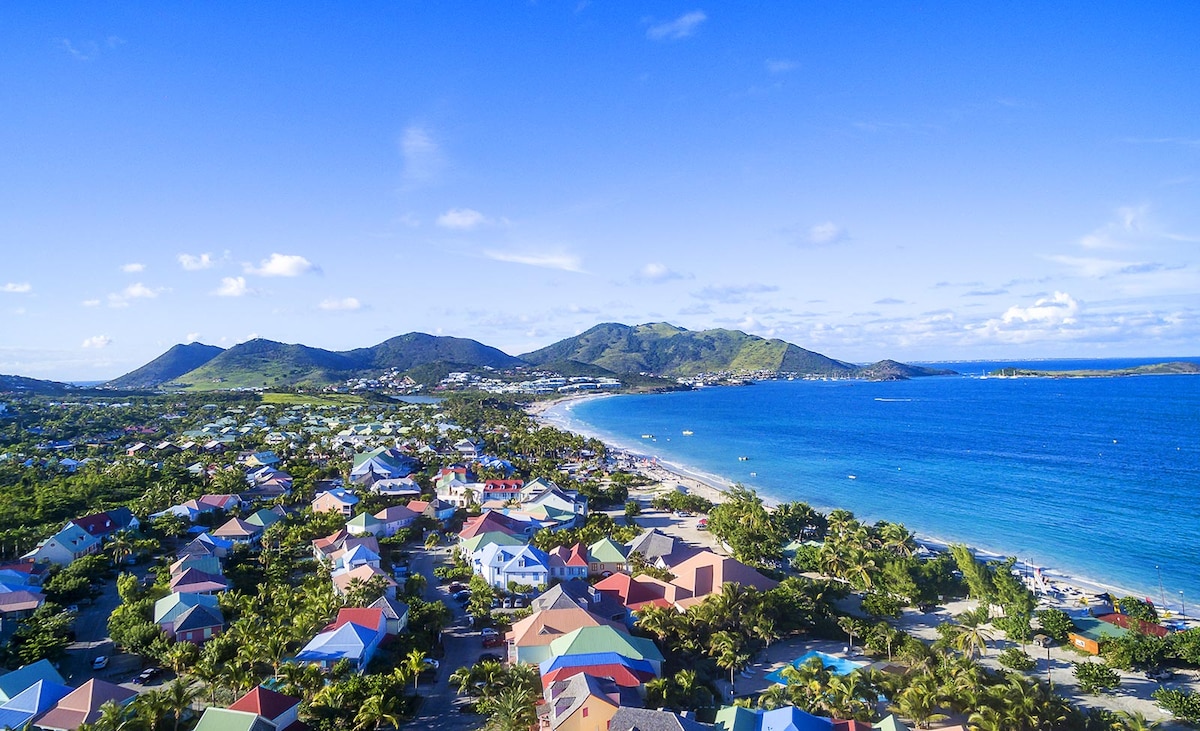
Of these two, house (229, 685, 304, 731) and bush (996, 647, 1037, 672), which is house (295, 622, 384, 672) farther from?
bush (996, 647, 1037, 672)

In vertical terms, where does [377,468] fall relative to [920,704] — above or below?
above

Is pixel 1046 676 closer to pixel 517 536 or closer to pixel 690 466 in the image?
pixel 517 536

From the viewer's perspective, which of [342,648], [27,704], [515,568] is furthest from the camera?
[515,568]

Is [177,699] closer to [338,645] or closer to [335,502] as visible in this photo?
[338,645]

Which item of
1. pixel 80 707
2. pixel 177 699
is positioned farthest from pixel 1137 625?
pixel 80 707

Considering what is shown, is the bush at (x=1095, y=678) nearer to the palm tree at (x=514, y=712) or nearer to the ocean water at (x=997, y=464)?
the ocean water at (x=997, y=464)

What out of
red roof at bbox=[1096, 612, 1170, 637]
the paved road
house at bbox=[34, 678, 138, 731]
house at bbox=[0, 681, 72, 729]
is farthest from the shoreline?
house at bbox=[0, 681, 72, 729]
